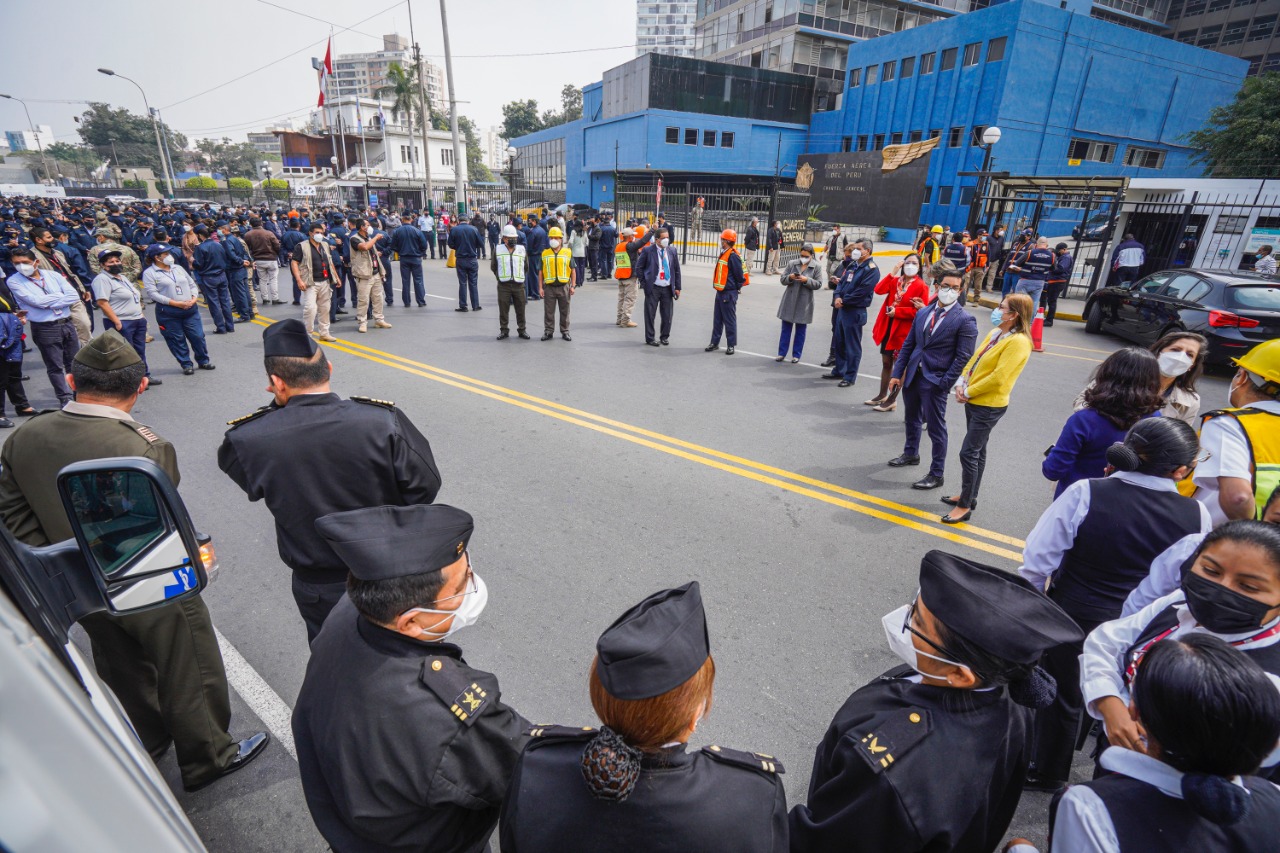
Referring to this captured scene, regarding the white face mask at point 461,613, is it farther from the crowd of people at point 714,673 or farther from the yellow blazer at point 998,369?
the yellow blazer at point 998,369

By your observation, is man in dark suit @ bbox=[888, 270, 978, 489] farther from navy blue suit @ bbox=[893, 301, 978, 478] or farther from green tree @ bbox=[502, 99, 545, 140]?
green tree @ bbox=[502, 99, 545, 140]

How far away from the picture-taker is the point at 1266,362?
2955 millimetres

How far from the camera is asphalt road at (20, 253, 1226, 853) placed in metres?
3.20

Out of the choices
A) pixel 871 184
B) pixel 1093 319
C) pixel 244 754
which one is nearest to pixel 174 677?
pixel 244 754

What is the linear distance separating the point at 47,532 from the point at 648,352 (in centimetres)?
815

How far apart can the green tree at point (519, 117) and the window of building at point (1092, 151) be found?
232 ft

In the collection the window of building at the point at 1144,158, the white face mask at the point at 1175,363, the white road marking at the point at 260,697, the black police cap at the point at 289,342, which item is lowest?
the white road marking at the point at 260,697

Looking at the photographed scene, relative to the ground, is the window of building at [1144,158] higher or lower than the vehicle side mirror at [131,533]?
higher

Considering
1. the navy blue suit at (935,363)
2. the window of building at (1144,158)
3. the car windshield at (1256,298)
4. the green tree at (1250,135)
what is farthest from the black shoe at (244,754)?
the window of building at (1144,158)

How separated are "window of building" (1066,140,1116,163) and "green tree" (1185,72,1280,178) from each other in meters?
4.18

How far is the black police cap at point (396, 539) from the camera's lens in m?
1.58

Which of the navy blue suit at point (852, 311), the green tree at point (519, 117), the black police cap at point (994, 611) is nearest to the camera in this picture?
the black police cap at point (994, 611)

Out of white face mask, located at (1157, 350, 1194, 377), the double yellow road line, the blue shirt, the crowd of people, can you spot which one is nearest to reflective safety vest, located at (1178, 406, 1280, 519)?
the crowd of people

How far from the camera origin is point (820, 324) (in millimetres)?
12531
